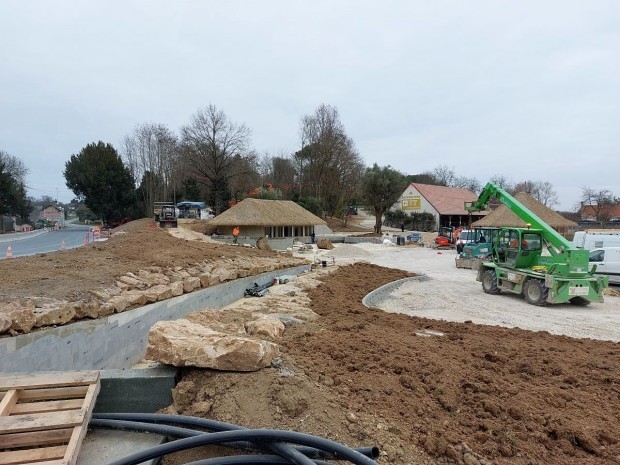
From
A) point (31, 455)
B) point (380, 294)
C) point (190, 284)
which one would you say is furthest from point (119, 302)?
point (380, 294)

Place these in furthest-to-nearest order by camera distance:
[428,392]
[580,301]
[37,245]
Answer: [37,245] → [580,301] → [428,392]

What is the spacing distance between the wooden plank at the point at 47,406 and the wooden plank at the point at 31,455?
1.21 ft

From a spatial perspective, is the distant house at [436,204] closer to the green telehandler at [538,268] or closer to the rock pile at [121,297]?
the green telehandler at [538,268]

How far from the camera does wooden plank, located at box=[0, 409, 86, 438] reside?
9.09 ft

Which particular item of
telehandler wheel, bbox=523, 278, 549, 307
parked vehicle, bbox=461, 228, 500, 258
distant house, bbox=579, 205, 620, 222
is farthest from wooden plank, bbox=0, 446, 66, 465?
distant house, bbox=579, 205, 620, 222

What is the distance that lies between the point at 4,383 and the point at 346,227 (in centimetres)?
5190

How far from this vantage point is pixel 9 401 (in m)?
3.04

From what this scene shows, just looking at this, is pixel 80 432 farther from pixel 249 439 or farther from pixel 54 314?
pixel 54 314

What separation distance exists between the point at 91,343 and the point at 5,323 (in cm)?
142

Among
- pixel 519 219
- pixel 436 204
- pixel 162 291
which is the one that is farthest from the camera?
pixel 436 204

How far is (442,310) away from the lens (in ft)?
38.7

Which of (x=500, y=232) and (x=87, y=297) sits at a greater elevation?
(x=500, y=232)

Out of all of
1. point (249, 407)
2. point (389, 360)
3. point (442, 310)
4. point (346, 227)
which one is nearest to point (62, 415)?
point (249, 407)

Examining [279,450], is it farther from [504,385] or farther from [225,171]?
[225,171]
